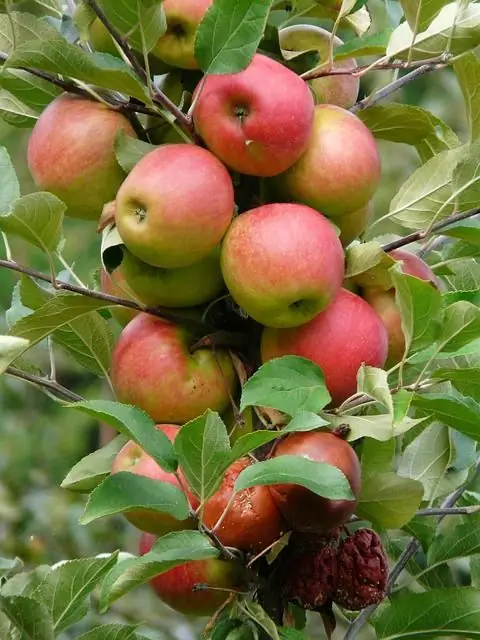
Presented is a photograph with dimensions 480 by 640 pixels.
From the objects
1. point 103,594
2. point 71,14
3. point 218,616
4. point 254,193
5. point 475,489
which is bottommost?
point 475,489

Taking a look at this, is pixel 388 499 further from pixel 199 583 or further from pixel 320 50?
pixel 320 50

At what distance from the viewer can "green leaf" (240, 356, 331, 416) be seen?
2.13ft

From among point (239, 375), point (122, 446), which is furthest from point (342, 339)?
point (122, 446)

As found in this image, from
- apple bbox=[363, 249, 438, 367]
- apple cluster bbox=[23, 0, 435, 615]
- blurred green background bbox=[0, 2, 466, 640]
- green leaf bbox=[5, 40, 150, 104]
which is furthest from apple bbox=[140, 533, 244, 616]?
blurred green background bbox=[0, 2, 466, 640]

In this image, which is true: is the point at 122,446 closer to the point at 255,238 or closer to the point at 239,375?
the point at 239,375

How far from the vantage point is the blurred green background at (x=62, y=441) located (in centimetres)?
184

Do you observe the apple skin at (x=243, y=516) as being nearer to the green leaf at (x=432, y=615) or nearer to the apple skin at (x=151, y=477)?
the apple skin at (x=151, y=477)

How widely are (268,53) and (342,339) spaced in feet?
0.80

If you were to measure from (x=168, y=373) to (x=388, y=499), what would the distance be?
0.19 meters

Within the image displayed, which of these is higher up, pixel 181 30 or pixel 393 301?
pixel 181 30

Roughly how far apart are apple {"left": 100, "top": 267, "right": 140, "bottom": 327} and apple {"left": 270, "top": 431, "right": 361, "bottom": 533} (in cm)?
19

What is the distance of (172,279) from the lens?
2.42ft

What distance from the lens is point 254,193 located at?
77 cm

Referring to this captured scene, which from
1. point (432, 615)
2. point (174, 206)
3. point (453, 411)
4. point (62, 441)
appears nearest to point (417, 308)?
point (453, 411)
